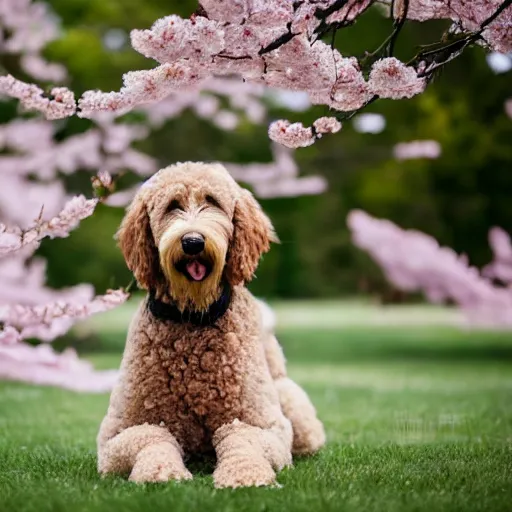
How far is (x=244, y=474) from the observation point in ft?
12.2

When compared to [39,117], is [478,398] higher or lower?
lower

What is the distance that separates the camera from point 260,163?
13875 millimetres

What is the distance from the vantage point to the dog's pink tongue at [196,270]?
13.1 ft

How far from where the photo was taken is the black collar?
13.8 feet

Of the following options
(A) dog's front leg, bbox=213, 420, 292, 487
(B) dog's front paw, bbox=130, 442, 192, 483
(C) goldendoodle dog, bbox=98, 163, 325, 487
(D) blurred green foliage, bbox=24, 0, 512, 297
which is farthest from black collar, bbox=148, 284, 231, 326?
(D) blurred green foliage, bbox=24, 0, 512, 297

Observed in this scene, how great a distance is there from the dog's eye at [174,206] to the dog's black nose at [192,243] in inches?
11.4

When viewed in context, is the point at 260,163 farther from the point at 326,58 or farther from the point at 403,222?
the point at 326,58

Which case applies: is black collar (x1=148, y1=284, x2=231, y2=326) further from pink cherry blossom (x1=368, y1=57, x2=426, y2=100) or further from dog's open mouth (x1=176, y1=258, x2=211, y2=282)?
pink cherry blossom (x1=368, y1=57, x2=426, y2=100)

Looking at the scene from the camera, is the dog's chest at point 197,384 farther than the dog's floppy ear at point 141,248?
No

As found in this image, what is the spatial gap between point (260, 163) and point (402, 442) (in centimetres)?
871

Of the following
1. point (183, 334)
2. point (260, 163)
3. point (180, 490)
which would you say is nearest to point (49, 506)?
point (180, 490)

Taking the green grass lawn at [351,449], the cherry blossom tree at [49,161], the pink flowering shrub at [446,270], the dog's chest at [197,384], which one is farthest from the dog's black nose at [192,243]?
the pink flowering shrub at [446,270]

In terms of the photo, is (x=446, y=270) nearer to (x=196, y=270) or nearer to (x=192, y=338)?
(x=192, y=338)

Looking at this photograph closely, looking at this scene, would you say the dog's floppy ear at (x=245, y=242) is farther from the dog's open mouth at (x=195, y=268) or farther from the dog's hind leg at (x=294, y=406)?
the dog's hind leg at (x=294, y=406)
